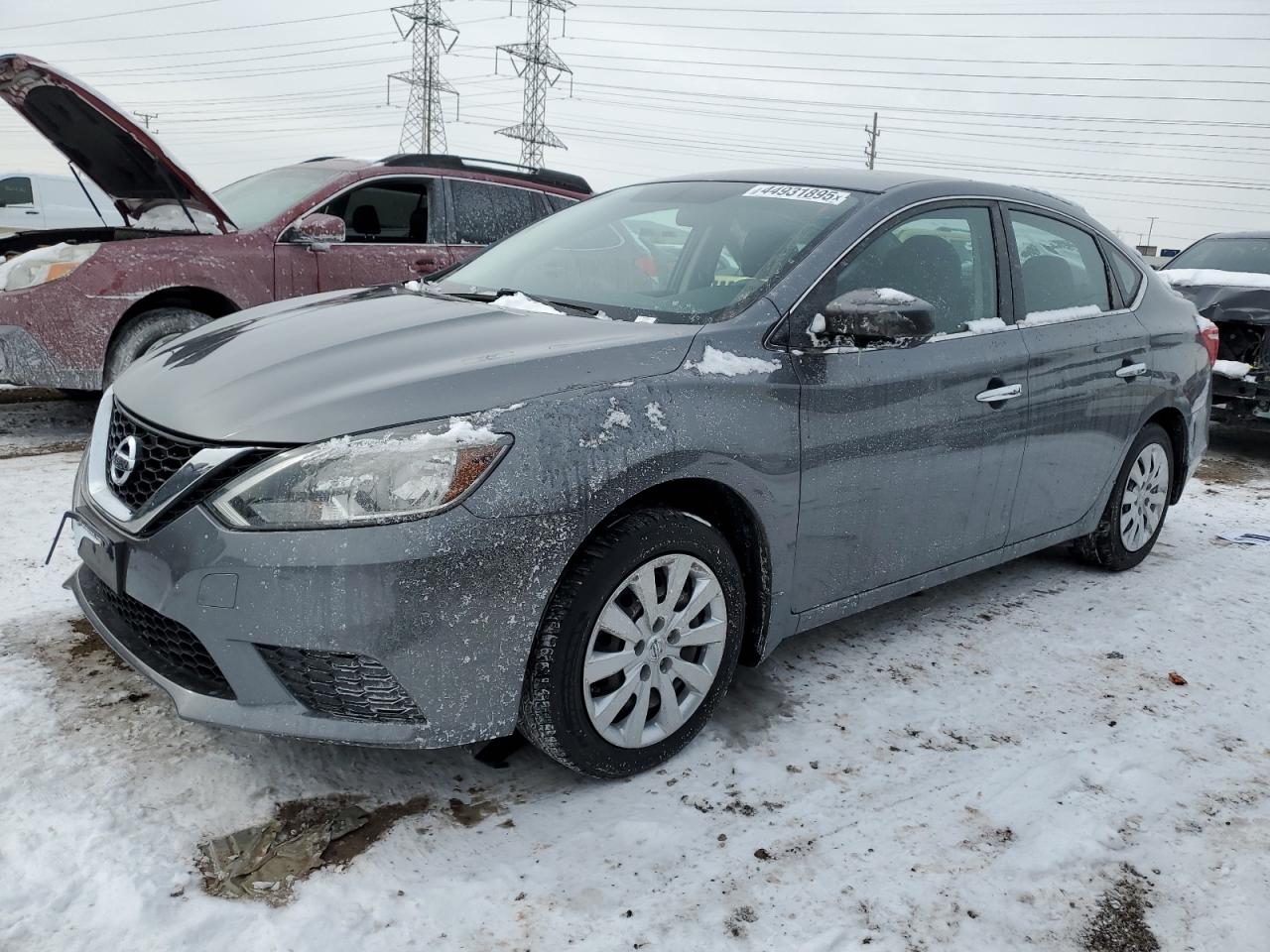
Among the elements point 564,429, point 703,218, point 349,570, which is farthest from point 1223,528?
point 349,570

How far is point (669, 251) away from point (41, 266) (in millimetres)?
3938

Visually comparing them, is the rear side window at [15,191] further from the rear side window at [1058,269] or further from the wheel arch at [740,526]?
the wheel arch at [740,526]

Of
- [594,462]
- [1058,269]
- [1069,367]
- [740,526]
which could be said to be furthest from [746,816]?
[1058,269]

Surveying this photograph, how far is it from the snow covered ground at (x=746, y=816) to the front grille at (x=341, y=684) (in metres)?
0.33

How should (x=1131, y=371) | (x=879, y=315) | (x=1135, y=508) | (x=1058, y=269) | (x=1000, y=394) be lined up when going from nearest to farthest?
(x=879, y=315), (x=1000, y=394), (x=1058, y=269), (x=1131, y=371), (x=1135, y=508)

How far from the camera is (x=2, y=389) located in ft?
23.5

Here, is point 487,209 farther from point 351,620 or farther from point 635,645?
point 351,620

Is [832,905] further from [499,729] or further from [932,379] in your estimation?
[932,379]

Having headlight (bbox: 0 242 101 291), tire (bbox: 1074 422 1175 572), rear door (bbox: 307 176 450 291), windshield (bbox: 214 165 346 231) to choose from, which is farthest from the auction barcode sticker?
headlight (bbox: 0 242 101 291)

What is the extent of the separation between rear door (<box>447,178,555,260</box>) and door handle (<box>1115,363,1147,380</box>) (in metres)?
4.09

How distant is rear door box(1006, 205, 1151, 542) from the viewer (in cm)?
372

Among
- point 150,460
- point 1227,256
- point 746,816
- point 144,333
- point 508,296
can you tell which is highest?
point 1227,256

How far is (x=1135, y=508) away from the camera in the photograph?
14.8ft

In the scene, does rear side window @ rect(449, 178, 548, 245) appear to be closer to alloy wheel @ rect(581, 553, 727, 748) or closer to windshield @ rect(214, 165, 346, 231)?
windshield @ rect(214, 165, 346, 231)
